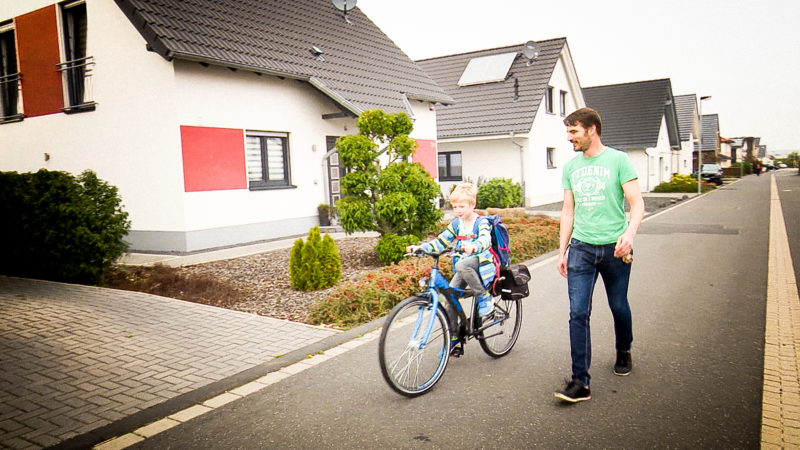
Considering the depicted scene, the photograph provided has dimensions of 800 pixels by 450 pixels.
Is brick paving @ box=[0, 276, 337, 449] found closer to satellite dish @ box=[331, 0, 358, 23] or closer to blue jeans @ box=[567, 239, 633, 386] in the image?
blue jeans @ box=[567, 239, 633, 386]

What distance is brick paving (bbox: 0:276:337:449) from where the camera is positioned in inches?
153

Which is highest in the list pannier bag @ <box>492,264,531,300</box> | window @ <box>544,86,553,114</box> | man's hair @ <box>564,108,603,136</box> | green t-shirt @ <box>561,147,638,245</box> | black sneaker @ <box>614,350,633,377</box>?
window @ <box>544,86,553,114</box>

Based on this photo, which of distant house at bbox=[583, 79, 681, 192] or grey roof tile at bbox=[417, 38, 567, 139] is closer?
grey roof tile at bbox=[417, 38, 567, 139]

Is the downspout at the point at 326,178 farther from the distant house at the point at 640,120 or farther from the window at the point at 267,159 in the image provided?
the distant house at the point at 640,120

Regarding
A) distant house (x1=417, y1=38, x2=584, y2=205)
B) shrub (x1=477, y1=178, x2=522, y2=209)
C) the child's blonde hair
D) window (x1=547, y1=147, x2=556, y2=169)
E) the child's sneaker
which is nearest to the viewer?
the child's blonde hair

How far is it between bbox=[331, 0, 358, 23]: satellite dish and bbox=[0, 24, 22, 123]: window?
9136 millimetres

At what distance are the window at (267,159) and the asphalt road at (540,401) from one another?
8.60m

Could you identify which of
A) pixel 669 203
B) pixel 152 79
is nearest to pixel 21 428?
pixel 152 79

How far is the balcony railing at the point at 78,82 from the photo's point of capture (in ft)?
41.0

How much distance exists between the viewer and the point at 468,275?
4.36 m

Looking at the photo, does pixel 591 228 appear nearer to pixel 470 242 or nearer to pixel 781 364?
pixel 470 242

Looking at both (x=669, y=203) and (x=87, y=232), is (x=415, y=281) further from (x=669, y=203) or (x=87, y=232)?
(x=669, y=203)

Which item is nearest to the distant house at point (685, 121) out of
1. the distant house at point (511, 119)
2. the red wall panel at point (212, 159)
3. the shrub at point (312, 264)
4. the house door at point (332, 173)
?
the distant house at point (511, 119)

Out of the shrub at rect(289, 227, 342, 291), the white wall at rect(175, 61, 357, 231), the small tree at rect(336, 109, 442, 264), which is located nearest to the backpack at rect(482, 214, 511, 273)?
the shrub at rect(289, 227, 342, 291)
